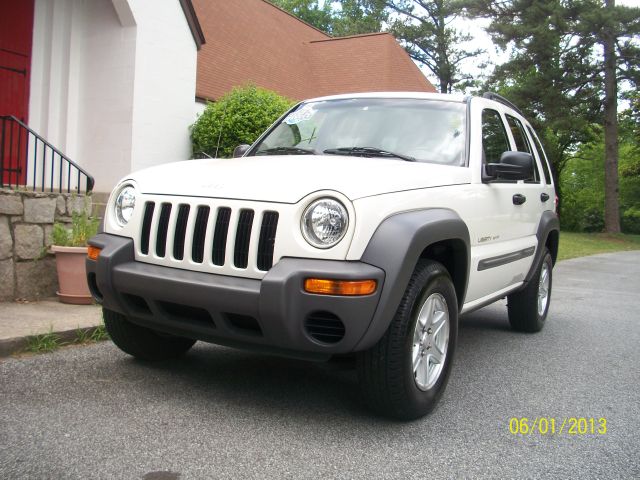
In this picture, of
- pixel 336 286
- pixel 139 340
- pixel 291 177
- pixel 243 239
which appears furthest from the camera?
pixel 139 340

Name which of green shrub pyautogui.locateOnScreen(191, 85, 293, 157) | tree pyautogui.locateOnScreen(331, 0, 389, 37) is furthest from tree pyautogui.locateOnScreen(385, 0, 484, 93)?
green shrub pyautogui.locateOnScreen(191, 85, 293, 157)

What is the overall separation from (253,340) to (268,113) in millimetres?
8551

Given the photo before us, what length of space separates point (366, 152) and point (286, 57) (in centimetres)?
1892

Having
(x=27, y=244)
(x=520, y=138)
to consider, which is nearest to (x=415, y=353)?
(x=520, y=138)

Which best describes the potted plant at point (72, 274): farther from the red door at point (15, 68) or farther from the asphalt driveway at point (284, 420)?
the red door at point (15, 68)

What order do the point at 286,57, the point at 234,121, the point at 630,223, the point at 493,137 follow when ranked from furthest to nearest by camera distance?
the point at 630,223 → the point at 286,57 → the point at 234,121 → the point at 493,137

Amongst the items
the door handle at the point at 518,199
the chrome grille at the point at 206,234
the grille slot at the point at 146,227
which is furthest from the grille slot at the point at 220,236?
the door handle at the point at 518,199

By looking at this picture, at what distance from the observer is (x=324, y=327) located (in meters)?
3.08

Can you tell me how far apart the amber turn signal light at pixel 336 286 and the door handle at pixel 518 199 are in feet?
7.92

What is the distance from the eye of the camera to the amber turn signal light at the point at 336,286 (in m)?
2.97

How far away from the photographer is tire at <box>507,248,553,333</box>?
600 centimetres

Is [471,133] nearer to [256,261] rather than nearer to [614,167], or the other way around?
[256,261]

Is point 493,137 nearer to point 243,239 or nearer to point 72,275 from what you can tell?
point 243,239
